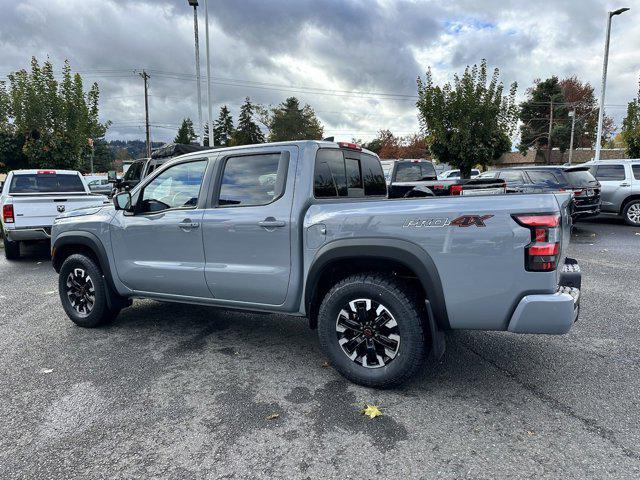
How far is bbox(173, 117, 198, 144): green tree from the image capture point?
83.4 m

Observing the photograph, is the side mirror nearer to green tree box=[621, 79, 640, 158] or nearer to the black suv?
the black suv

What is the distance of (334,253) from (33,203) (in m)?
7.61

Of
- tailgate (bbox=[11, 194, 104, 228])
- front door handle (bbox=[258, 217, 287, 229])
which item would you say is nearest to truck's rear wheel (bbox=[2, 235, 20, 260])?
tailgate (bbox=[11, 194, 104, 228])

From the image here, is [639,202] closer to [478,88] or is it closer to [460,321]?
[478,88]

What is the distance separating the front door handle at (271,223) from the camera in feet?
11.7

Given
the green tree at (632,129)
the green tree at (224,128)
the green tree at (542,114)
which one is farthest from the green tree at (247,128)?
the green tree at (632,129)

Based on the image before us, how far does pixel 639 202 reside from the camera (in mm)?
12250

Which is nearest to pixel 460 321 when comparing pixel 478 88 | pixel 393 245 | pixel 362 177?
pixel 393 245

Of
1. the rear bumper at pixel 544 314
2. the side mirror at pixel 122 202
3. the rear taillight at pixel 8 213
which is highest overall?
the side mirror at pixel 122 202

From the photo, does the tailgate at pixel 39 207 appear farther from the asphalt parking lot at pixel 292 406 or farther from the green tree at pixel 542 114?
the green tree at pixel 542 114

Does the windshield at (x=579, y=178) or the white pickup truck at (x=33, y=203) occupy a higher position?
the windshield at (x=579, y=178)

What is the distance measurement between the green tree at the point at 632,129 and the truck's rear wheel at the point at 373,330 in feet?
66.4

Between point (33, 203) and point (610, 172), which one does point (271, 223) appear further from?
point (610, 172)

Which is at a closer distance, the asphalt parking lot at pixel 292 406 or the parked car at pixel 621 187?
the asphalt parking lot at pixel 292 406
